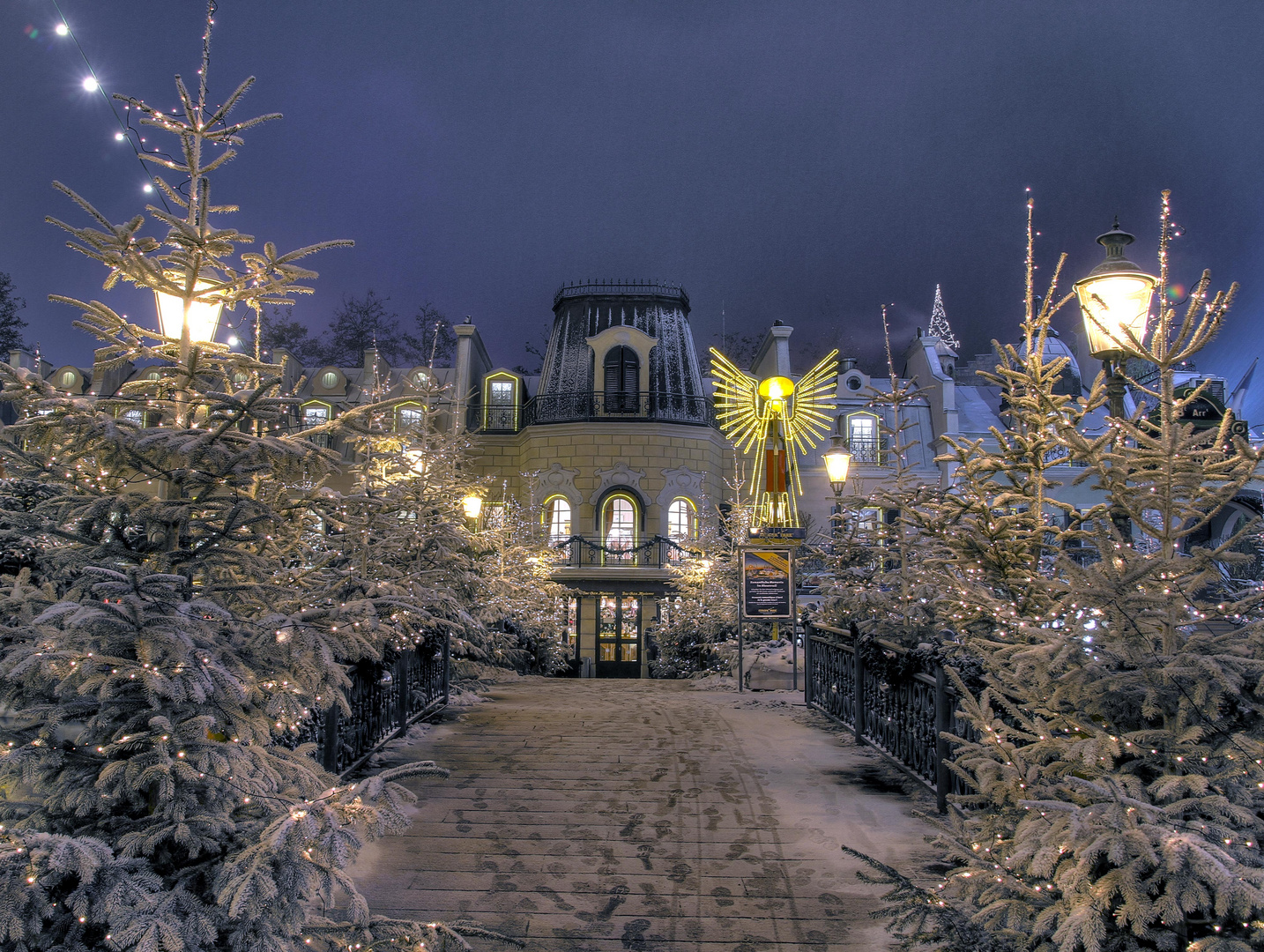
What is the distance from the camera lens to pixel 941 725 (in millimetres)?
5422

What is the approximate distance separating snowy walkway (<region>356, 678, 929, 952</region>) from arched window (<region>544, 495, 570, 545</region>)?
14.6 metres

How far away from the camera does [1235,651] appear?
3059 mm

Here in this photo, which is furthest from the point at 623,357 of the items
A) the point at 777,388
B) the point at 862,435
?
the point at 777,388

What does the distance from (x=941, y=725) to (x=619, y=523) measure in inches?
694

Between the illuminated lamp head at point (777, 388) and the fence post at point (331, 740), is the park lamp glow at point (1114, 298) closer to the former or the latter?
the fence post at point (331, 740)

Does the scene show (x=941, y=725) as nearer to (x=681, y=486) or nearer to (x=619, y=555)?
(x=619, y=555)

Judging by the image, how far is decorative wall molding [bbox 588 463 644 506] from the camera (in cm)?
2275

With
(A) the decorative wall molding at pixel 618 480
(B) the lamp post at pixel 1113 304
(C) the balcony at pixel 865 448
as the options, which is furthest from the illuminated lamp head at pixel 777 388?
(C) the balcony at pixel 865 448

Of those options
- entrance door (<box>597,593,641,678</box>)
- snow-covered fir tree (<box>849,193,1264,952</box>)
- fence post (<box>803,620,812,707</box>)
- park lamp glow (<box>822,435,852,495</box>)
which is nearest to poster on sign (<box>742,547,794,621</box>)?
park lamp glow (<box>822,435,852,495</box>)

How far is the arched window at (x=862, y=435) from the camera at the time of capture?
76.6ft

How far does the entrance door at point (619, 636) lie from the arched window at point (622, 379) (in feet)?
19.7

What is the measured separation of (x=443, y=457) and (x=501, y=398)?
10.9m

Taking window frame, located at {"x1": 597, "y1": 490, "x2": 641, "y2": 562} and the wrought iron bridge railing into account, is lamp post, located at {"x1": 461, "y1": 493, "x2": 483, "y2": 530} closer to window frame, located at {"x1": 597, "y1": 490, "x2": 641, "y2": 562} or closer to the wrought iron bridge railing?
window frame, located at {"x1": 597, "y1": 490, "x2": 641, "y2": 562}

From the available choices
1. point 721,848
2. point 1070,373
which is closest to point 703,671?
point 721,848
